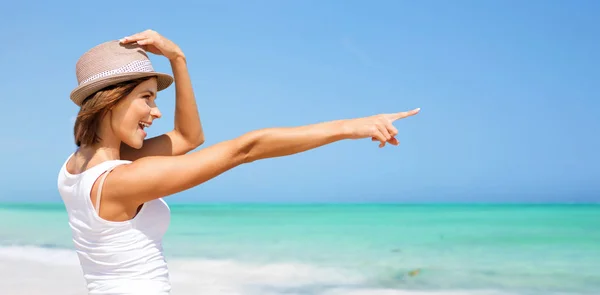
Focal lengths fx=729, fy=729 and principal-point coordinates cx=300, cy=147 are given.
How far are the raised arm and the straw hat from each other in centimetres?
19

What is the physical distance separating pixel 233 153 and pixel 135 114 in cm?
44

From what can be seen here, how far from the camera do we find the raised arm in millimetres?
2727

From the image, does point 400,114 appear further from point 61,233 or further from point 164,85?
point 61,233

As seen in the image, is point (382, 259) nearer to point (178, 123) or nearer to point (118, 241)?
point (178, 123)

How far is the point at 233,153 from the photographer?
211cm

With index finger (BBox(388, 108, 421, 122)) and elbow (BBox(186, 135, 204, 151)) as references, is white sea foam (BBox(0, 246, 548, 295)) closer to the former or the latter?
elbow (BBox(186, 135, 204, 151))

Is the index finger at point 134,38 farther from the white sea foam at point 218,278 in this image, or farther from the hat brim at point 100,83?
the white sea foam at point 218,278

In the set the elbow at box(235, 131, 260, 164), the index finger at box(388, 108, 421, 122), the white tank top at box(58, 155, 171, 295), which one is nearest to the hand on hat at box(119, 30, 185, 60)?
the white tank top at box(58, 155, 171, 295)

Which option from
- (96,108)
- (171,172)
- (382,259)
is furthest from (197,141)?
(382,259)

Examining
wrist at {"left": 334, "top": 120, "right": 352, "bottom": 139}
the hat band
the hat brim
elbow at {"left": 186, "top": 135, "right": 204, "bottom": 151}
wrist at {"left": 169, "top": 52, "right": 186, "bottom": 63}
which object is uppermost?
wrist at {"left": 169, "top": 52, "right": 186, "bottom": 63}

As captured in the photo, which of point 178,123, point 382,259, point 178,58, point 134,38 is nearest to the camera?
point 134,38

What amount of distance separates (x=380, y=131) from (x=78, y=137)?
1057 mm

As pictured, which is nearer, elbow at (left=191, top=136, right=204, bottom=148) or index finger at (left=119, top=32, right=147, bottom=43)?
index finger at (left=119, top=32, right=147, bottom=43)

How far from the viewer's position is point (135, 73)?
2.34 m
